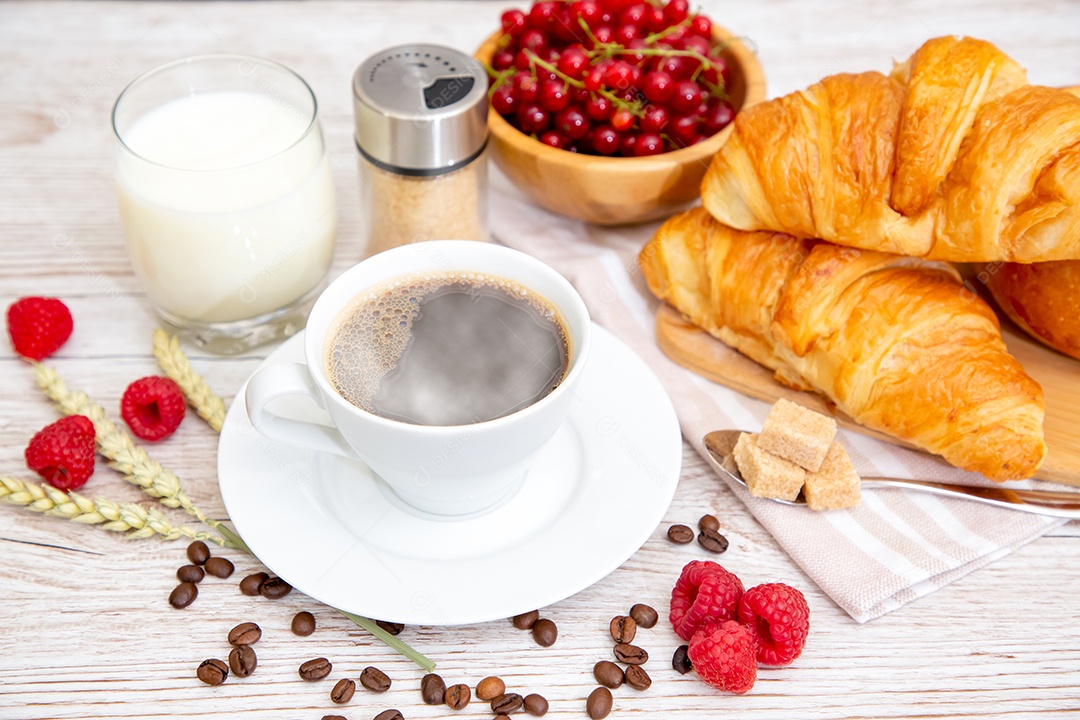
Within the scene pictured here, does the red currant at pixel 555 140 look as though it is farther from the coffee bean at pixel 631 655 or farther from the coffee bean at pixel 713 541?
the coffee bean at pixel 631 655

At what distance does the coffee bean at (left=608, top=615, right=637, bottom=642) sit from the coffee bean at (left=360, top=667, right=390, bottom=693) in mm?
328

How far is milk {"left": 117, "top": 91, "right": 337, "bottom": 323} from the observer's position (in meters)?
1.69

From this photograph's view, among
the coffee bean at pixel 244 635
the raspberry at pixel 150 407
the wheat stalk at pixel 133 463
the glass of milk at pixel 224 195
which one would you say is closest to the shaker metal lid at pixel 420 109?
the glass of milk at pixel 224 195

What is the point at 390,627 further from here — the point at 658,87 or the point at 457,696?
the point at 658,87

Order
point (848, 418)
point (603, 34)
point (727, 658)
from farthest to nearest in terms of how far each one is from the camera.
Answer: point (603, 34)
point (848, 418)
point (727, 658)

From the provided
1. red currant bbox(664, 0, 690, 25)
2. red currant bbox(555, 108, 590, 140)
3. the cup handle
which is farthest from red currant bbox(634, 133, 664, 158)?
the cup handle

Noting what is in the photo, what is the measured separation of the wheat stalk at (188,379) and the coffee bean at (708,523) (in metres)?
0.81

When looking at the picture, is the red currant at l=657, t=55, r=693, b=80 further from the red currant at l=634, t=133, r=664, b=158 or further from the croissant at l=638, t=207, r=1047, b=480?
the croissant at l=638, t=207, r=1047, b=480

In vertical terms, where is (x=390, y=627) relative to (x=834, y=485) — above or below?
below

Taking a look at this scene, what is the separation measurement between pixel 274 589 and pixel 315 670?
158 mm

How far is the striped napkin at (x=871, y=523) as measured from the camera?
4.86ft

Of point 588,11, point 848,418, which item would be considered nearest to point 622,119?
point 588,11

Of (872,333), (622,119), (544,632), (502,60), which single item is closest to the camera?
(544,632)

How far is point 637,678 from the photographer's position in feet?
4.41
